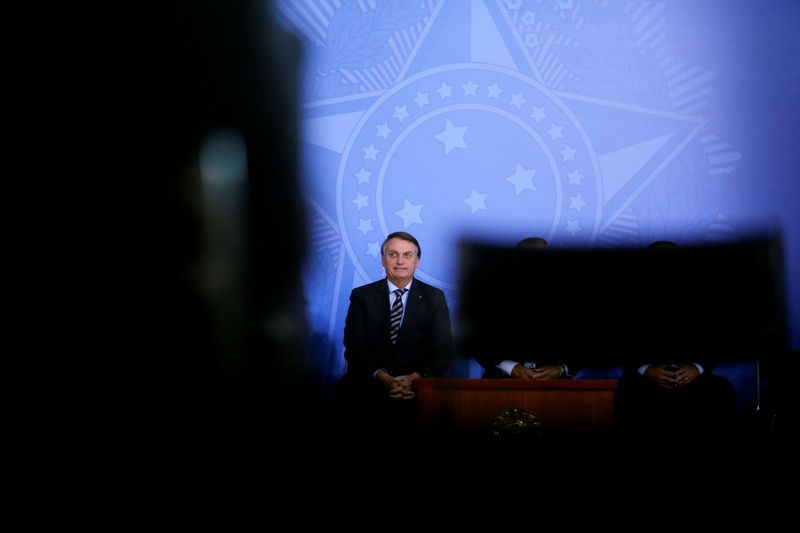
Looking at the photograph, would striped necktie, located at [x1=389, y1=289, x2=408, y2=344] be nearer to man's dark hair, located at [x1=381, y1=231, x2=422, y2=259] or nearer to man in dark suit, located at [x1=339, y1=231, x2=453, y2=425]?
man in dark suit, located at [x1=339, y1=231, x2=453, y2=425]

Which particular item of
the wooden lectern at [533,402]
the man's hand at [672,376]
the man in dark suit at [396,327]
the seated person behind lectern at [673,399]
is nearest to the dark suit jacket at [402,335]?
the man in dark suit at [396,327]

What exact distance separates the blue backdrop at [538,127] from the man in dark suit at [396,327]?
0.33 metres

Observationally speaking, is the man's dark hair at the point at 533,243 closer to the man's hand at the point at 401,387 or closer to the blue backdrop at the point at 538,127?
the blue backdrop at the point at 538,127

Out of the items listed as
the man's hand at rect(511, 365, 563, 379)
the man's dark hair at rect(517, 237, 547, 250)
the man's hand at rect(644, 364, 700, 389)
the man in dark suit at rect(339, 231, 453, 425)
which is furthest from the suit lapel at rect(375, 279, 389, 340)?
the man's hand at rect(644, 364, 700, 389)

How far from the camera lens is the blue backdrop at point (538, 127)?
446cm

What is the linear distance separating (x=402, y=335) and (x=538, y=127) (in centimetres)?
159

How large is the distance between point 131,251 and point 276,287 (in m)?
0.89

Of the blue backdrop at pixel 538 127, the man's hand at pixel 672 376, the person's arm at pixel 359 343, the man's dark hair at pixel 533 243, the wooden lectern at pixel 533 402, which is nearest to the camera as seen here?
the wooden lectern at pixel 533 402

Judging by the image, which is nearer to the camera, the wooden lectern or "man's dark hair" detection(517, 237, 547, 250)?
the wooden lectern

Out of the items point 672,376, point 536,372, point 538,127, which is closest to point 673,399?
point 672,376

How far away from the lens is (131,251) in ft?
13.8

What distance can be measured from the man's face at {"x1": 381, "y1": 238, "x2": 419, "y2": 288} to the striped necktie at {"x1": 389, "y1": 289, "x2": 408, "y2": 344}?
0.06 meters

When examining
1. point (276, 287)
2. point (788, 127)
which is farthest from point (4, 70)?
point (788, 127)

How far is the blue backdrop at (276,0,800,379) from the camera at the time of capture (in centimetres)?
446
